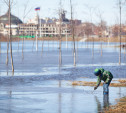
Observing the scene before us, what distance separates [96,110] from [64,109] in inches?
43.7

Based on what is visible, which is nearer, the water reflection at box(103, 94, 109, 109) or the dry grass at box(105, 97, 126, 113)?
the dry grass at box(105, 97, 126, 113)

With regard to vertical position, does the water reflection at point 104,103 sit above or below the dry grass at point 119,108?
below

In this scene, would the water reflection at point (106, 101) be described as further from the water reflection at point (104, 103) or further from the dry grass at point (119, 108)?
the dry grass at point (119, 108)

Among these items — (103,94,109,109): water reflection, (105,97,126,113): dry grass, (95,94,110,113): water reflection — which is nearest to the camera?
(105,97,126,113): dry grass

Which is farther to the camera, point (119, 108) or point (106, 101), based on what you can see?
point (106, 101)

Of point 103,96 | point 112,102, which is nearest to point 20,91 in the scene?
point 103,96

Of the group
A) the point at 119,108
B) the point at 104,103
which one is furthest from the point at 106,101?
the point at 119,108

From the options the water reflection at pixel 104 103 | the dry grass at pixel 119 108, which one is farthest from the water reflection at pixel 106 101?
the dry grass at pixel 119 108

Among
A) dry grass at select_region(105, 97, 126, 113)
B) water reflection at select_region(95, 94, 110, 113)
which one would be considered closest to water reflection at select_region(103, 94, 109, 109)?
water reflection at select_region(95, 94, 110, 113)

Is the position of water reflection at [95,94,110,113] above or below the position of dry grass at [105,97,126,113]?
below

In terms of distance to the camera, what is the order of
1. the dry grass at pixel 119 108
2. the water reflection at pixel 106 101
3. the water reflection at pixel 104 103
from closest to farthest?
1. the dry grass at pixel 119 108
2. the water reflection at pixel 104 103
3. the water reflection at pixel 106 101

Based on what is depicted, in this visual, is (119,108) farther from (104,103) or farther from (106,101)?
(106,101)

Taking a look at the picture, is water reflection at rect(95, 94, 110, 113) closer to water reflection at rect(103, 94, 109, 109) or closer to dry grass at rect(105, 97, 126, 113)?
water reflection at rect(103, 94, 109, 109)

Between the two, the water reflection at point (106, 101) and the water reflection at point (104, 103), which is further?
the water reflection at point (106, 101)
